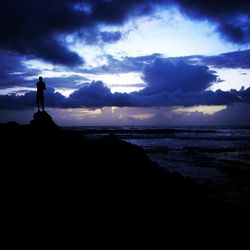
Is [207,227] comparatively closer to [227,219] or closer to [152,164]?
[227,219]

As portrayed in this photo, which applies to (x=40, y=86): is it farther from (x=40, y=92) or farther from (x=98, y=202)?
(x=98, y=202)

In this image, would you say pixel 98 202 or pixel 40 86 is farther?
pixel 40 86

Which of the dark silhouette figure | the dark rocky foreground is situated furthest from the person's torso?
the dark rocky foreground

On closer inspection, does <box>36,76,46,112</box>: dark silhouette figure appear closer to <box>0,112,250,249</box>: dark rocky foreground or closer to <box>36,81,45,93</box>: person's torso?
<box>36,81,45,93</box>: person's torso

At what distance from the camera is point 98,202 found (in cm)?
956

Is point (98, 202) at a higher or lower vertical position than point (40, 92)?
lower

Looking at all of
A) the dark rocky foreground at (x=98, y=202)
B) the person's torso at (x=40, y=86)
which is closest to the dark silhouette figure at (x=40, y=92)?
the person's torso at (x=40, y=86)

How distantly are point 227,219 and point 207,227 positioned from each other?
3.82 feet

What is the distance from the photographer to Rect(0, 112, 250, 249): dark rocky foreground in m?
8.40

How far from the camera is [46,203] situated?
8891 mm

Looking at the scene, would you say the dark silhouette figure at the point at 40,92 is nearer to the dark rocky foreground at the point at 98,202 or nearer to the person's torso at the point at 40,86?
the person's torso at the point at 40,86

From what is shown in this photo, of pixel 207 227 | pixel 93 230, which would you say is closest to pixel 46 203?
pixel 93 230

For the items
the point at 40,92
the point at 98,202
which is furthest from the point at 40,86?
the point at 98,202

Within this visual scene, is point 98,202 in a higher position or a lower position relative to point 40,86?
lower
